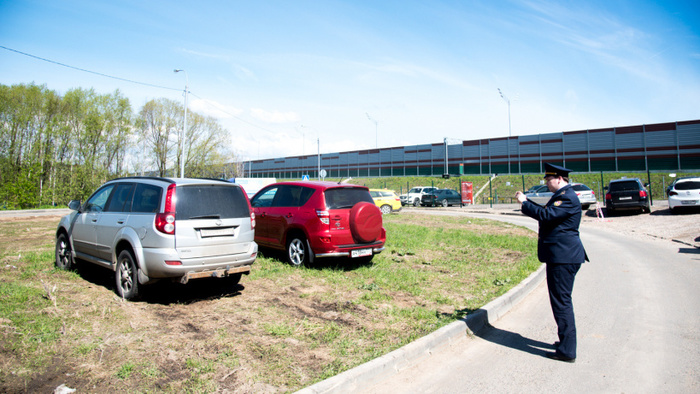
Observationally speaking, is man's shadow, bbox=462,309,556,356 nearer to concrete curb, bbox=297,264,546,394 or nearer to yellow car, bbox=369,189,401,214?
concrete curb, bbox=297,264,546,394

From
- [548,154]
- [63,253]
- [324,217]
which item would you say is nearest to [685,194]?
[324,217]

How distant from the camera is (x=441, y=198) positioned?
121 feet

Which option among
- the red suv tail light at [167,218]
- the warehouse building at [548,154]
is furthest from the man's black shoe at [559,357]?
the warehouse building at [548,154]

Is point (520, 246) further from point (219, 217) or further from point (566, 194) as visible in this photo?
point (219, 217)

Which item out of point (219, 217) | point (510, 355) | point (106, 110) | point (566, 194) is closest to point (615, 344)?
point (510, 355)

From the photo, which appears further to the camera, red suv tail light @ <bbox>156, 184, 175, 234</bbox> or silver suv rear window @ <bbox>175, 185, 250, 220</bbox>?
silver suv rear window @ <bbox>175, 185, 250, 220</bbox>

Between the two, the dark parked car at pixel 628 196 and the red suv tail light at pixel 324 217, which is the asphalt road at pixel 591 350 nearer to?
the red suv tail light at pixel 324 217

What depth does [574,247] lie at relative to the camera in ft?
13.5

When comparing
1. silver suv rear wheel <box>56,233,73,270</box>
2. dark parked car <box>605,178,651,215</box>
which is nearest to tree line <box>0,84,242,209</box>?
silver suv rear wheel <box>56,233,73,270</box>

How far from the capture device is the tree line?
103 ft

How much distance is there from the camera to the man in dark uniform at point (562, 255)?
405cm

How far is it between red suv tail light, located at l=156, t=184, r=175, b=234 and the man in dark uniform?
14.5 ft

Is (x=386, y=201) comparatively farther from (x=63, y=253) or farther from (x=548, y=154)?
(x=548, y=154)

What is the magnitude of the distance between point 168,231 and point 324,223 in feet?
9.75
